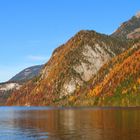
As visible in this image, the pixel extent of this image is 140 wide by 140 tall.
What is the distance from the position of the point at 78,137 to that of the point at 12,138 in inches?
562

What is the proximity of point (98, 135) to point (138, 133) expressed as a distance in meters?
8.31

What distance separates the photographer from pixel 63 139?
3204 inches

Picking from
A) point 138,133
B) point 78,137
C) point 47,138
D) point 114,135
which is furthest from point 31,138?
point 138,133

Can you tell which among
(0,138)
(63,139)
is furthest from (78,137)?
(0,138)

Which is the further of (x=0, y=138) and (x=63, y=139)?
(x=0, y=138)

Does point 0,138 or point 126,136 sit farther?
point 0,138

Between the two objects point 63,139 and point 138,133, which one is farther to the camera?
point 138,133

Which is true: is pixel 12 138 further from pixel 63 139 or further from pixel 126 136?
pixel 126 136

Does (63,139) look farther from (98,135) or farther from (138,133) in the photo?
(138,133)

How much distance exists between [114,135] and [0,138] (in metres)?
24.3

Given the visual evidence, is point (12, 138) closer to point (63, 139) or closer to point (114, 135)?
point (63, 139)

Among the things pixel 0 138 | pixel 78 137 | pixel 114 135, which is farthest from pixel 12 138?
pixel 114 135

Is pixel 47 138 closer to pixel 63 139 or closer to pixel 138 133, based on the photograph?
pixel 63 139

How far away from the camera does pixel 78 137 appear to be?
84.2 metres
